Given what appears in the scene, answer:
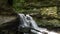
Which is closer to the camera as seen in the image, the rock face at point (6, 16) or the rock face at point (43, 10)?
the rock face at point (6, 16)

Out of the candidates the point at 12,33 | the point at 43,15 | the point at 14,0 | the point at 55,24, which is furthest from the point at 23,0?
the point at 12,33

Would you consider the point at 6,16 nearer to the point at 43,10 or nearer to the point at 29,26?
the point at 29,26

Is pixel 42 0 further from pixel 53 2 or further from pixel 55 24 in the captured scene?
pixel 55 24

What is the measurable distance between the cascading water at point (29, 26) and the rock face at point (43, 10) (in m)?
0.35

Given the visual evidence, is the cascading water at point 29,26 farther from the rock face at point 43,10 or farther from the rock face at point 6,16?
the rock face at point 6,16

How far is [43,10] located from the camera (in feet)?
24.8

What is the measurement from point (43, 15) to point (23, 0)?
4.21ft

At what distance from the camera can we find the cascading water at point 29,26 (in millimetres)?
6363

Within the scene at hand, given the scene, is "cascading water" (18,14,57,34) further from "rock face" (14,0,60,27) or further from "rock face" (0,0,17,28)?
"rock face" (0,0,17,28)

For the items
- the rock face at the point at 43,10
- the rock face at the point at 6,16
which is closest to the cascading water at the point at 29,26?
the rock face at the point at 43,10

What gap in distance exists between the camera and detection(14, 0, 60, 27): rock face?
23.6ft

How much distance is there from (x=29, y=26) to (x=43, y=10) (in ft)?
4.03

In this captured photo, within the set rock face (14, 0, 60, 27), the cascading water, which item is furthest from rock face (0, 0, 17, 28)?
rock face (14, 0, 60, 27)

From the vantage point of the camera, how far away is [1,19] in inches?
232
